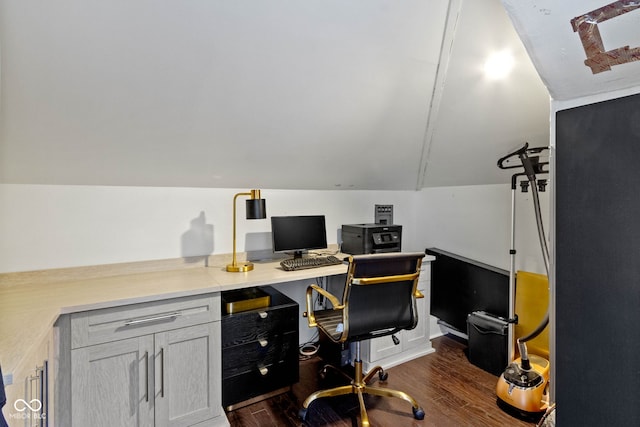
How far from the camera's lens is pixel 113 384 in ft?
5.39

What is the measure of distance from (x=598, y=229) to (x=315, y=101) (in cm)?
156

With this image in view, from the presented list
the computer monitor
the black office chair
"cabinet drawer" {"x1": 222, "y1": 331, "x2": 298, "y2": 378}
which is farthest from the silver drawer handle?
the computer monitor

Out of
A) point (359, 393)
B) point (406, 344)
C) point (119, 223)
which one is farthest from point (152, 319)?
point (406, 344)

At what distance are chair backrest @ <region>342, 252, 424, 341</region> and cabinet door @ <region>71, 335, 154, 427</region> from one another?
1.08 m

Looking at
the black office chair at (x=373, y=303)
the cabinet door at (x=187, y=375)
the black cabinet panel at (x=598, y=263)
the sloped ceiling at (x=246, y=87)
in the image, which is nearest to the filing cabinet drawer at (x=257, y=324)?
the cabinet door at (x=187, y=375)

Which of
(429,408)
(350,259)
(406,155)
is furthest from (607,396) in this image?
(406,155)

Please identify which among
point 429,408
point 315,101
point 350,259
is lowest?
point 429,408

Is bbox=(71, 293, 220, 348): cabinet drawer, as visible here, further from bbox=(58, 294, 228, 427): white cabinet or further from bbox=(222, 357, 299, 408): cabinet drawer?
bbox=(222, 357, 299, 408): cabinet drawer

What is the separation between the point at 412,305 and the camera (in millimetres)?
2049

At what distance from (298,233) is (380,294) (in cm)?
95

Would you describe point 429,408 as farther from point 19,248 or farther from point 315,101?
point 19,248

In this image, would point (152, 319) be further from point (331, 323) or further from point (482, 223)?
point (482, 223)

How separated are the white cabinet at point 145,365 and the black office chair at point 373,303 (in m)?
0.61

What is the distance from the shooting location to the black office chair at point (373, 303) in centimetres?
183
